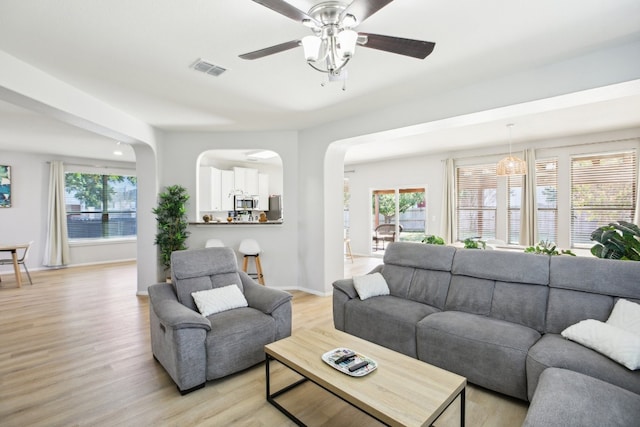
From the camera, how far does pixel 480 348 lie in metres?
2.24

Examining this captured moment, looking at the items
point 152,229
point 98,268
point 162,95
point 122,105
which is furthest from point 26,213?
point 162,95

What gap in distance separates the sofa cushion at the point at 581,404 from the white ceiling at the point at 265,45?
2.23 metres

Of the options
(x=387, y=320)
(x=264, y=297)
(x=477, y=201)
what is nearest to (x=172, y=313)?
(x=264, y=297)

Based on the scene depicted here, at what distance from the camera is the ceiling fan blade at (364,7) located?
1.50 metres

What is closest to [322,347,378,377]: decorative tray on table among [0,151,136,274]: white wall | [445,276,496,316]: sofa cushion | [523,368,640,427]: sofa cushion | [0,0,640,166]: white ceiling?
[523,368,640,427]: sofa cushion

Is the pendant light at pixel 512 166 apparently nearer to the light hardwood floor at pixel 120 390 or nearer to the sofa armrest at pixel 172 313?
the light hardwood floor at pixel 120 390

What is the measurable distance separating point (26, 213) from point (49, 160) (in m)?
1.25

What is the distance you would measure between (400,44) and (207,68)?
6.04 feet

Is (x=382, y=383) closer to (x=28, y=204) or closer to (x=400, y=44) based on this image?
(x=400, y=44)

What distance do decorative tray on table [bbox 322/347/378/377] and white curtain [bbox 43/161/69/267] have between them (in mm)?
7758

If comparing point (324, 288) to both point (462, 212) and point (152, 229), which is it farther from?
point (462, 212)

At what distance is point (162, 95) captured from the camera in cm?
350

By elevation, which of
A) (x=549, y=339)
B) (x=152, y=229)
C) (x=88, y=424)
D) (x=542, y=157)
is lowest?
(x=88, y=424)

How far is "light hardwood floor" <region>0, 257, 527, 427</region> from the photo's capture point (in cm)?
203
